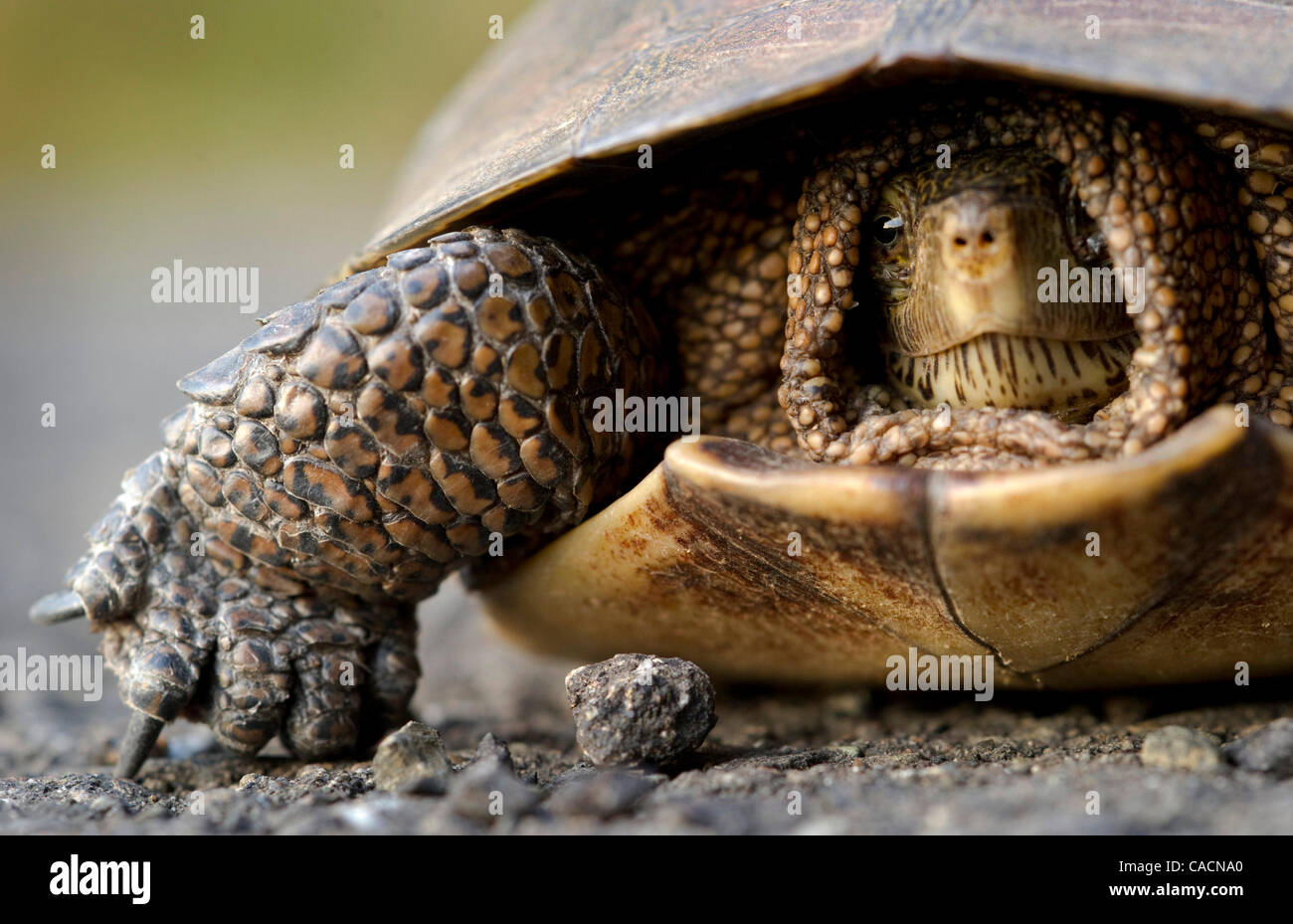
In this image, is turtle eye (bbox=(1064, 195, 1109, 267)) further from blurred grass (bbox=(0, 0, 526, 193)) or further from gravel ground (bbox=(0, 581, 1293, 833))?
blurred grass (bbox=(0, 0, 526, 193))

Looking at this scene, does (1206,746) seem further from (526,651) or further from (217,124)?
(217,124)

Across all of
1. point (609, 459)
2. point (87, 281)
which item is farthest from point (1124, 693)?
point (87, 281)

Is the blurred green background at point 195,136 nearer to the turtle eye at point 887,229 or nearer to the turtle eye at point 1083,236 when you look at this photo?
the turtle eye at point 887,229

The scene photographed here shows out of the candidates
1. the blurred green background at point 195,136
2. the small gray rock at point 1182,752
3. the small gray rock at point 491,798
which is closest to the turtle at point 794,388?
the small gray rock at point 1182,752

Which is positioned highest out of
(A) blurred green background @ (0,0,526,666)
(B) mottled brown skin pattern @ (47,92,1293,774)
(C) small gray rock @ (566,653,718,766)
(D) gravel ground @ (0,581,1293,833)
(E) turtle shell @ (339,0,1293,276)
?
(A) blurred green background @ (0,0,526,666)

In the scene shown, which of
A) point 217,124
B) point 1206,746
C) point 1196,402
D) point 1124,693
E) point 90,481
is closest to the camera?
point 1206,746


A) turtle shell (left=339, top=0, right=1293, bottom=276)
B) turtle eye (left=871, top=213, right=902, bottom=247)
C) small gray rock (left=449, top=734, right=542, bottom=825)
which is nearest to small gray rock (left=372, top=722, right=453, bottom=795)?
small gray rock (left=449, top=734, right=542, bottom=825)
